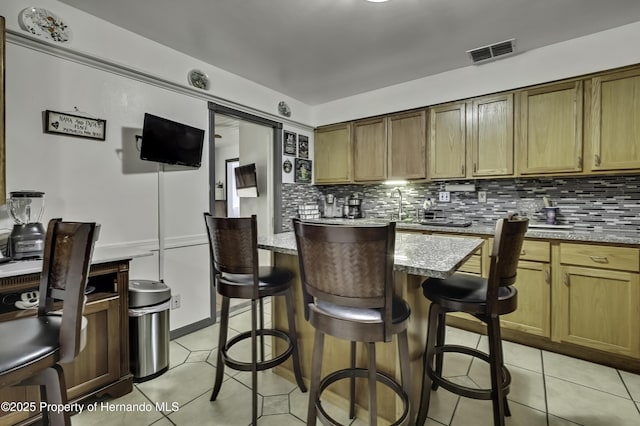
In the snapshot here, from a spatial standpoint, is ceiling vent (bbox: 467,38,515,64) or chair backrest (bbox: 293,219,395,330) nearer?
chair backrest (bbox: 293,219,395,330)

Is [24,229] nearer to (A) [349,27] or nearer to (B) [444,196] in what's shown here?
(A) [349,27]

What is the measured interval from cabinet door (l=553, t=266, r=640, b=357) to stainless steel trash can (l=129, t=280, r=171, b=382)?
299cm

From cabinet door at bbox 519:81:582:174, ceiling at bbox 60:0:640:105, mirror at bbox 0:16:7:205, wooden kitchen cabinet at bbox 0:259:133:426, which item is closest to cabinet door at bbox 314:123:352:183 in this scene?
ceiling at bbox 60:0:640:105

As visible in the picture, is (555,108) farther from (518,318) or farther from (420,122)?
(518,318)

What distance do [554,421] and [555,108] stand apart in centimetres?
241

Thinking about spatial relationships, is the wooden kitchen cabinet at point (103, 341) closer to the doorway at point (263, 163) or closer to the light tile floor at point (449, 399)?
the light tile floor at point (449, 399)

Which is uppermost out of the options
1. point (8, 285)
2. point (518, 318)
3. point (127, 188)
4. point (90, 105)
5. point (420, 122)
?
point (420, 122)

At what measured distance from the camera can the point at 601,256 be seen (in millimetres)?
2174

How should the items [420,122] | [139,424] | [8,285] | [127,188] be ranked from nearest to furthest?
[8,285], [139,424], [127,188], [420,122]

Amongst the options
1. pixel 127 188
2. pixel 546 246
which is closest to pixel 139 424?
pixel 127 188

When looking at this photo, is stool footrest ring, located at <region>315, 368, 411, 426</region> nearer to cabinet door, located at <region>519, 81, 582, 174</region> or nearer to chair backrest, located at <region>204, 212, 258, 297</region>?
chair backrest, located at <region>204, 212, 258, 297</region>

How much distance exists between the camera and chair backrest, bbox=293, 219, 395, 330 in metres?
1.02

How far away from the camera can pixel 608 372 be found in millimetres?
2123

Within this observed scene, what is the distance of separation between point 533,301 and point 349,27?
2697 millimetres
